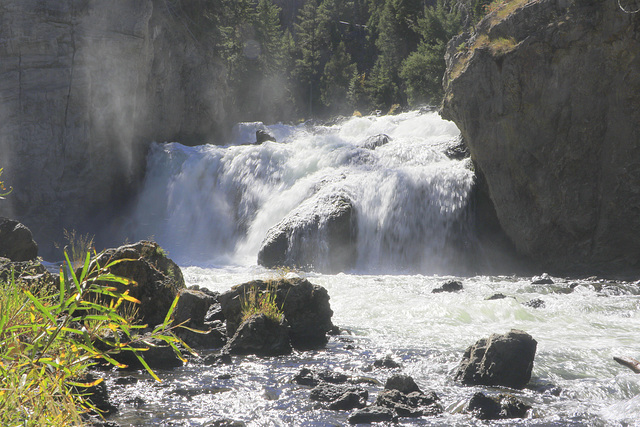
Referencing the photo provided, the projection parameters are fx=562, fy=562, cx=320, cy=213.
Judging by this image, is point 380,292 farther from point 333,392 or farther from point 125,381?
point 125,381

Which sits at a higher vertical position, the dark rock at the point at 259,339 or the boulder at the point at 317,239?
the boulder at the point at 317,239

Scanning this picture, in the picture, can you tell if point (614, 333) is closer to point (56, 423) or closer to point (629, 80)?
point (629, 80)

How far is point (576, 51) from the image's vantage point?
14844mm

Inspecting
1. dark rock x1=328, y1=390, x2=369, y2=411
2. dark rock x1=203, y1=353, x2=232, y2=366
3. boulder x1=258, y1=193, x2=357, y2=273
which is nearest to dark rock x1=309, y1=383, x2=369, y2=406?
dark rock x1=328, y1=390, x2=369, y2=411

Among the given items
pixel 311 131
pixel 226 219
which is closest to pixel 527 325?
pixel 226 219

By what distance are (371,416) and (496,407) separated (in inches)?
53.9

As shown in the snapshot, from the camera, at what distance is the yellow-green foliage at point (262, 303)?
9164mm

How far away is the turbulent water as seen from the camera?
21.2ft

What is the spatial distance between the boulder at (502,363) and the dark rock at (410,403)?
3.00 feet

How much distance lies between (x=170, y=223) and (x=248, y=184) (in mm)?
4047

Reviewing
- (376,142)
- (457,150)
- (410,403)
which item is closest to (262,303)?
(410,403)

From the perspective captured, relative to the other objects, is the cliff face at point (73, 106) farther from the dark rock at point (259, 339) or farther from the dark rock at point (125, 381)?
the dark rock at point (125, 381)

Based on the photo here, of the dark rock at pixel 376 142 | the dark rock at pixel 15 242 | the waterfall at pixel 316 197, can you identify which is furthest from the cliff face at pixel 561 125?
the dark rock at pixel 15 242

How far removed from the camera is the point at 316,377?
726cm
